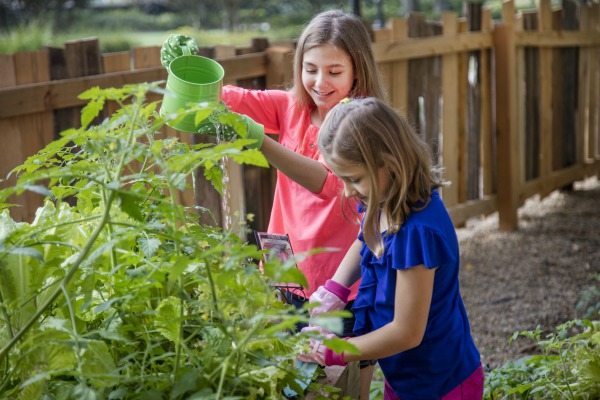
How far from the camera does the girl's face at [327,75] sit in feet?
9.68

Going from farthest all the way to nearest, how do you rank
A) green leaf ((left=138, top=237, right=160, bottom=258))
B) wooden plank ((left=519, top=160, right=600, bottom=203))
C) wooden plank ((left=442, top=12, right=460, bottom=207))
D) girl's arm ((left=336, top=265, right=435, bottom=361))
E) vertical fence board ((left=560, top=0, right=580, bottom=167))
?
vertical fence board ((left=560, top=0, right=580, bottom=167)) → wooden plank ((left=519, top=160, right=600, bottom=203)) → wooden plank ((left=442, top=12, right=460, bottom=207)) → girl's arm ((left=336, top=265, right=435, bottom=361)) → green leaf ((left=138, top=237, right=160, bottom=258))

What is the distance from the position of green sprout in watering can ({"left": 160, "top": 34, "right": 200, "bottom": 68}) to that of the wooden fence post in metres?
4.81

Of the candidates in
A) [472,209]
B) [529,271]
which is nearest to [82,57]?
[529,271]

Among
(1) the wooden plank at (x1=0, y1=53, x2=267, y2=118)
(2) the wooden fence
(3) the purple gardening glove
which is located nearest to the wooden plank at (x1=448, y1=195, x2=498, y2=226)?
(2) the wooden fence

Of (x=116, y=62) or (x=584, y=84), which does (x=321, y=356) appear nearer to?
(x=116, y=62)

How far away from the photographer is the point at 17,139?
381 centimetres

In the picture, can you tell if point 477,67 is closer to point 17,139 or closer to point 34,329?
point 17,139

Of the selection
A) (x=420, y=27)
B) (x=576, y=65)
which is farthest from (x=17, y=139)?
(x=576, y=65)

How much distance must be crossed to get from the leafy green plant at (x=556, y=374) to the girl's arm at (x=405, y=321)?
1.01m

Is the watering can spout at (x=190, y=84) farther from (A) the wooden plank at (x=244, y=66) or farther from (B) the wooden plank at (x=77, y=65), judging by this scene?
(A) the wooden plank at (x=244, y=66)

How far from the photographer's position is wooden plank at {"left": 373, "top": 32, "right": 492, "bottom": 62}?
19.4ft

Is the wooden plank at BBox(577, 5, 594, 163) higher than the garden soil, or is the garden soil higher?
the wooden plank at BBox(577, 5, 594, 163)

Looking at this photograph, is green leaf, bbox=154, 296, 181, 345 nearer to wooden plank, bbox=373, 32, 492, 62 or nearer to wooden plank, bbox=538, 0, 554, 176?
wooden plank, bbox=373, 32, 492, 62

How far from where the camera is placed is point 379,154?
214cm
